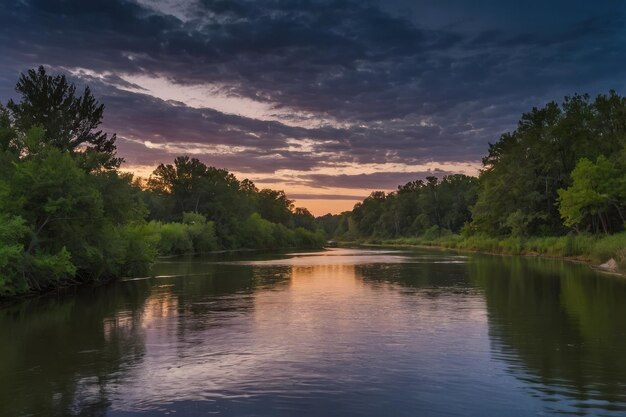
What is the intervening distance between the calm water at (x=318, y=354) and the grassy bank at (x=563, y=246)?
20.5 meters

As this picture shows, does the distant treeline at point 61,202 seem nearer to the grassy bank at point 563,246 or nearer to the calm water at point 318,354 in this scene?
the calm water at point 318,354

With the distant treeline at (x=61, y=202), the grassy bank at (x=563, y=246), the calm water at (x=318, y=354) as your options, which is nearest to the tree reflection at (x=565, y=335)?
the calm water at (x=318, y=354)

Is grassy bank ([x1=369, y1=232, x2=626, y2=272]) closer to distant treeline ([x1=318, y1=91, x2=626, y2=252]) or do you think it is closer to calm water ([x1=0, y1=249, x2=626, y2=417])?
distant treeline ([x1=318, y1=91, x2=626, y2=252])

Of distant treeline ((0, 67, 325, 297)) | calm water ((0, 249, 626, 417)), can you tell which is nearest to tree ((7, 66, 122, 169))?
distant treeline ((0, 67, 325, 297))

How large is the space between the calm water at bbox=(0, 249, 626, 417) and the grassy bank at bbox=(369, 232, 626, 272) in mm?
20514

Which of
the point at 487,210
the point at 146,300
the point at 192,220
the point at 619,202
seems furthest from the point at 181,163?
the point at 146,300

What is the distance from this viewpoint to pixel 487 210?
96.4 m

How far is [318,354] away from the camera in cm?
1773

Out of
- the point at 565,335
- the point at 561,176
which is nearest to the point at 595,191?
the point at 561,176

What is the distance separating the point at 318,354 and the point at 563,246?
56901 millimetres

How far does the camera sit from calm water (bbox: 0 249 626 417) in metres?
12.8

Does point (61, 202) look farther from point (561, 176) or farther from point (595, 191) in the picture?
point (561, 176)

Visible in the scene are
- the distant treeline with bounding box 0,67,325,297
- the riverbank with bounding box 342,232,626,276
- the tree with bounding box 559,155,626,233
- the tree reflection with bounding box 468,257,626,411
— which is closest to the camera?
the tree reflection with bounding box 468,257,626,411

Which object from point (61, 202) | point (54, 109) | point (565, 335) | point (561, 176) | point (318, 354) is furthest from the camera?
point (561, 176)
